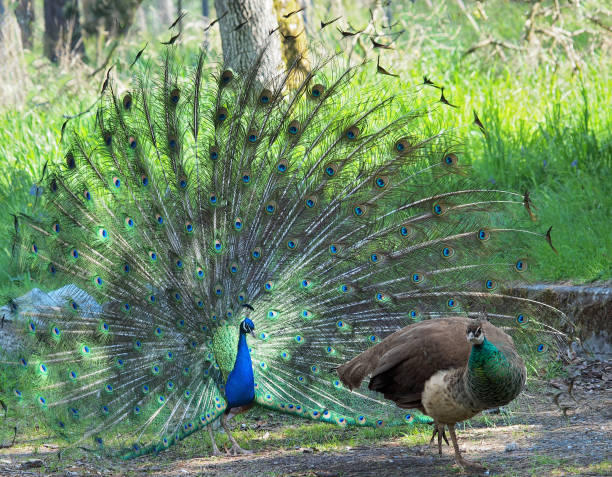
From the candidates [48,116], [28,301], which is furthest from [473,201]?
[48,116]

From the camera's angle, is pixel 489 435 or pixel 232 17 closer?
pixel 489 435

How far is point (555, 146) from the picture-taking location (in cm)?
783

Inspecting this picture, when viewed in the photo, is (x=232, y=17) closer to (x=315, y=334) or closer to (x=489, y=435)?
(x=315, y=334)

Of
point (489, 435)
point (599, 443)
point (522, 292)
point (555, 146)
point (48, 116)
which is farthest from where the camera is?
point (48, 116)

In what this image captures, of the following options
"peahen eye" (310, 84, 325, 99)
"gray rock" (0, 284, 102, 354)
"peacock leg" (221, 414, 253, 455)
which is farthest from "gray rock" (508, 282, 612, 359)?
"gray rock" (0, 284, 102, 354)

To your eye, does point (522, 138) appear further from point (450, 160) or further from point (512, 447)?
point (512, 447)

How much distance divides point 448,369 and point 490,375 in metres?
0.33

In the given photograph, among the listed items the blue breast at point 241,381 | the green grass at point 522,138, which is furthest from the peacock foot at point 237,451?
the green grass at point 522,138

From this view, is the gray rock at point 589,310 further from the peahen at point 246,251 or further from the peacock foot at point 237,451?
the peacock foot at point 237,451

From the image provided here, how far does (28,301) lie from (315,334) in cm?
172

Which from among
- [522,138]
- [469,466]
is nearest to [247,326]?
[469,466]

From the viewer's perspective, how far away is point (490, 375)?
359 cm

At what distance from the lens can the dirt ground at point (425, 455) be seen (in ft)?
13.6

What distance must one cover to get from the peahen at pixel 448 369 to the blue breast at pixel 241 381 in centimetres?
71
